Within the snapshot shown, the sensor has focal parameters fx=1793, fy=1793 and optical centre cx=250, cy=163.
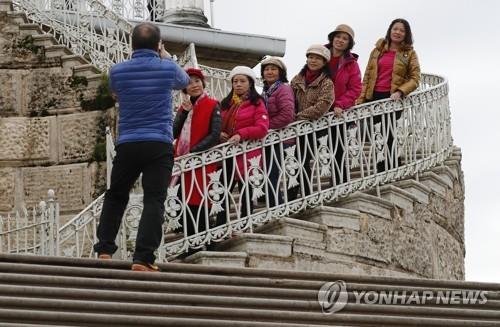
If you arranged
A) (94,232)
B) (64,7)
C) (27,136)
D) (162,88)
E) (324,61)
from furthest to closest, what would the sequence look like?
(64,7), (27,136), (324,61), (94,232), (162,88)

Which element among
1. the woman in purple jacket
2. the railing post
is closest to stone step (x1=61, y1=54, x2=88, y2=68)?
the woman in purple jacket

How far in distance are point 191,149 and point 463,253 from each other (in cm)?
486

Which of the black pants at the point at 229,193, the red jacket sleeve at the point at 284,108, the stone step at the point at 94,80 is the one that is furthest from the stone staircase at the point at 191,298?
the stone step at the point at 94,80

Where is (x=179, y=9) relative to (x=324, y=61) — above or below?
above

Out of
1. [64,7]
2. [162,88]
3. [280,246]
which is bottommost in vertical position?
[280,246]

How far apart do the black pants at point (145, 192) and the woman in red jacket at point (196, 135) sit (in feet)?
5.97

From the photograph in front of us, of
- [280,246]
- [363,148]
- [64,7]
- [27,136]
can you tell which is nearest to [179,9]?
[64,7]

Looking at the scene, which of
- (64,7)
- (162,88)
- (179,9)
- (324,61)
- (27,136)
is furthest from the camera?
(179,9)

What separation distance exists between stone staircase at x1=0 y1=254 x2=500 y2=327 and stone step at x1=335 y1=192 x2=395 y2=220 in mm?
3017

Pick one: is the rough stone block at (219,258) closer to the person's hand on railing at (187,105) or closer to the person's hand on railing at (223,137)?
the person's hand on railing at (223,137)

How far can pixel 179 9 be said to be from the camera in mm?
23484

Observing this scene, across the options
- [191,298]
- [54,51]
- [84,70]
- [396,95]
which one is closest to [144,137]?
[191,298]

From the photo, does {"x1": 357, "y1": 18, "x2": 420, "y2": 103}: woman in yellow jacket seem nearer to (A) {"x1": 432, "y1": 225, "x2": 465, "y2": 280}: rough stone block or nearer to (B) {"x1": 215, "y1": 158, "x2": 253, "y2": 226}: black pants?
(A) {"x1": 432, "y1": 225, "x2": 465, "y2": 280}: rough stone block

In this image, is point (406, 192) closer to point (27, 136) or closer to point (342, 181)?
point (342, 181)
